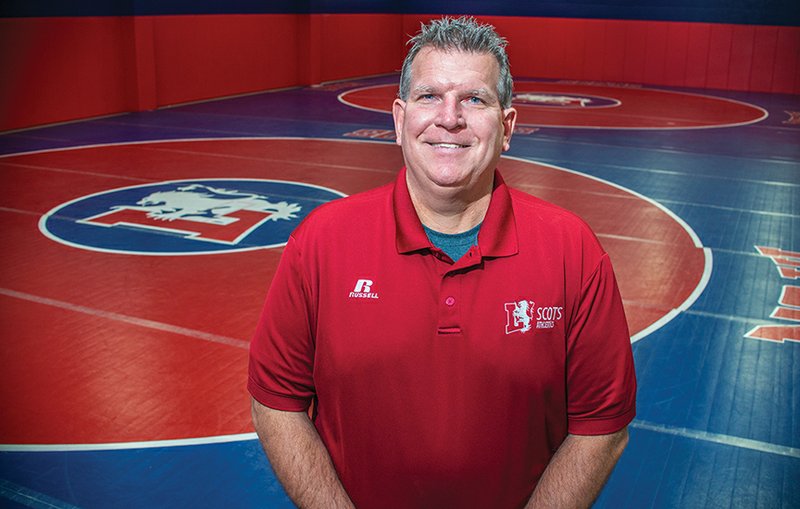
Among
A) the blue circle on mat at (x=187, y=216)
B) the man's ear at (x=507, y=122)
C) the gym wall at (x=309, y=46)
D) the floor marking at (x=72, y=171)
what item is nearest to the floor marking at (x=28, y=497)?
the man's ear at (x=507, y=122)

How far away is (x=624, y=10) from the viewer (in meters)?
19.5

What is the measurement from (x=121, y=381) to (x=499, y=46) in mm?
A: 3201

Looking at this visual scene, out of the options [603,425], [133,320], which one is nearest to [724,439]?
[603,425]

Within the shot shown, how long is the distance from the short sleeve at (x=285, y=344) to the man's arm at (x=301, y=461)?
4 centimetres

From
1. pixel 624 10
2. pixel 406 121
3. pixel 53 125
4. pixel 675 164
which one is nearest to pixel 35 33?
pixel 53 125

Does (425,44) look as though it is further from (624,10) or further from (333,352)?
(624,10)

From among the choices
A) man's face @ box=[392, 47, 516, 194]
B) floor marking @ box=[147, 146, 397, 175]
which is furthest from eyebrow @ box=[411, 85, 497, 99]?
floor marking @ box=[147, 146, 397, 175]

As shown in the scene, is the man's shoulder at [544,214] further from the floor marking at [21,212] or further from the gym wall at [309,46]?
the gym wall at [309,46]

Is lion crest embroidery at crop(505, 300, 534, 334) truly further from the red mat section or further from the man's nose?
the red mat section

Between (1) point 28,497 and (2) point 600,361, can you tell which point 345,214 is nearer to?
(2) point 600,361

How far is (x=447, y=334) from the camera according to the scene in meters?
1.77

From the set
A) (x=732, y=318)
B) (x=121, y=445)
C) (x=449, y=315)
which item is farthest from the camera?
(x=732, y=318)

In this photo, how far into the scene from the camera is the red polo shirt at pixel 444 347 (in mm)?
1783

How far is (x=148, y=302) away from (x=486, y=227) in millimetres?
4059
